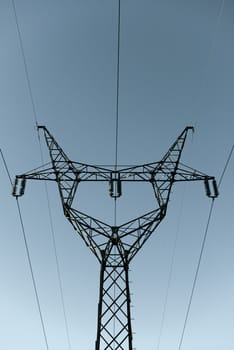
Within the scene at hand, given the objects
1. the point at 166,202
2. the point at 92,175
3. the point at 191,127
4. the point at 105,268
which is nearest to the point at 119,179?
the point at 92,175

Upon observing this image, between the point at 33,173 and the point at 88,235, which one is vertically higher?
the point at 33,173

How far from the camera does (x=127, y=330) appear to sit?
32.8 feet

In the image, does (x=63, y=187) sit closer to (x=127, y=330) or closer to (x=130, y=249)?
(x=130, y=249)

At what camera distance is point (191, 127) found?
14211mm

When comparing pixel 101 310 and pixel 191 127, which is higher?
pixel 191 127

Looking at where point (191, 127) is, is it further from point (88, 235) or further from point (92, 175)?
point (88, 235)

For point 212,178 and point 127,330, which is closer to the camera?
point 127,330

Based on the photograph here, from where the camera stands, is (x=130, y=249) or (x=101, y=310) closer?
(x=101, y=310)

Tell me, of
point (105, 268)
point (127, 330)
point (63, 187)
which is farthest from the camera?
point (63, 187)

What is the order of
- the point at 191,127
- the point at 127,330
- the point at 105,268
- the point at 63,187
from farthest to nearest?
the point at 191,127, the point at 63,187, the point at 105,268, the point at 127,330

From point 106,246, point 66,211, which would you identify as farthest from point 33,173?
point 106,246

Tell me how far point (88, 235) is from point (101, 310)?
10.1 ft

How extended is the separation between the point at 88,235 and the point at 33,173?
423cm

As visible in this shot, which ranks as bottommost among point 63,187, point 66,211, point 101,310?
point 101,310
